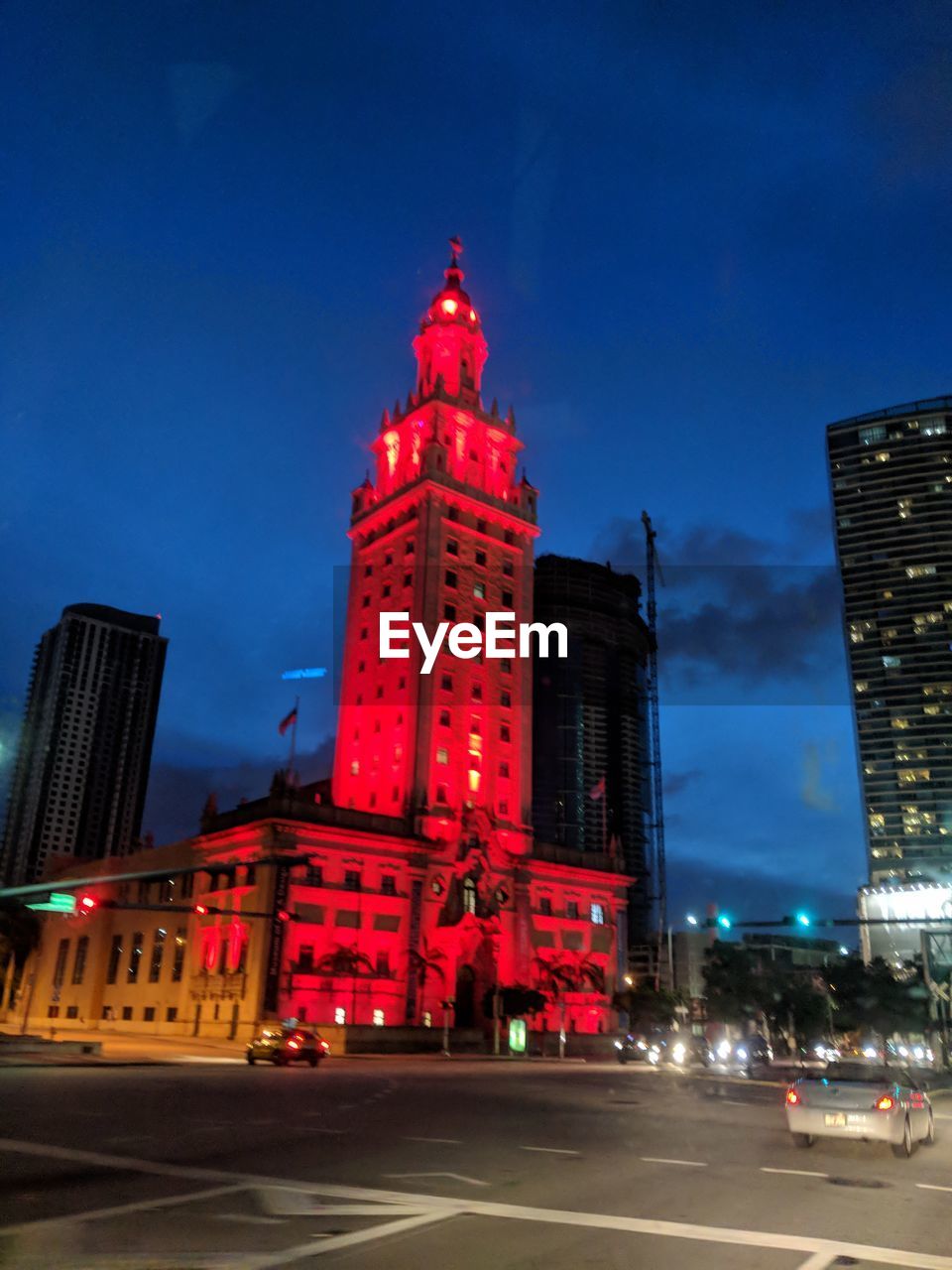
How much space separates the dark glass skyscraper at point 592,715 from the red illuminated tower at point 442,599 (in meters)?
64.0

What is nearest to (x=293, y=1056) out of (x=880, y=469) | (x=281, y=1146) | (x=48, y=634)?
(x=281, y=1146)

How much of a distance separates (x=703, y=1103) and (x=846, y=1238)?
1947 centimetres

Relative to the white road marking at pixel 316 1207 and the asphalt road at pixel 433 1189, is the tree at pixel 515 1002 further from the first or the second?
the white road marking at pixel 316 1207

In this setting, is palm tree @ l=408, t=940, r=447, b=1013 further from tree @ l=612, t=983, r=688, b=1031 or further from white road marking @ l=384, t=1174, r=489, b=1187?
white road marking @ l=384, t=1174, r=489, b=1187

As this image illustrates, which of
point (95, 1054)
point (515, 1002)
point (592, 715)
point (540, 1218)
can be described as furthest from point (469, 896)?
point (592, 715)

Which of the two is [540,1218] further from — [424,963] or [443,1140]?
[424,963]

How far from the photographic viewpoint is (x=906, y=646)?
18912 cm

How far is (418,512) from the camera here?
283 feet

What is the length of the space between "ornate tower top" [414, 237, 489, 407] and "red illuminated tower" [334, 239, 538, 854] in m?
0.16

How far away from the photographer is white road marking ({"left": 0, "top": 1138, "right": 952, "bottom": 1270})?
890 cm

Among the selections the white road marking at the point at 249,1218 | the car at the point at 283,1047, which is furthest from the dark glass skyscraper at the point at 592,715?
the white road marking at the point at 249,1218

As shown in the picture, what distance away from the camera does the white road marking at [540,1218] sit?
890 cm

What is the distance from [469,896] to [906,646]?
142 m

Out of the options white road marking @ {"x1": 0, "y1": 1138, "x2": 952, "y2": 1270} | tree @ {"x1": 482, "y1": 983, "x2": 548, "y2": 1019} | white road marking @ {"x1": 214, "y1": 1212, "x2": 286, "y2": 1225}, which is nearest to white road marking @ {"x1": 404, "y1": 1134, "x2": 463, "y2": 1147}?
white road marking @ {"x1": 0, "y1": 1138, "x2": 952, "y2": 1270}
